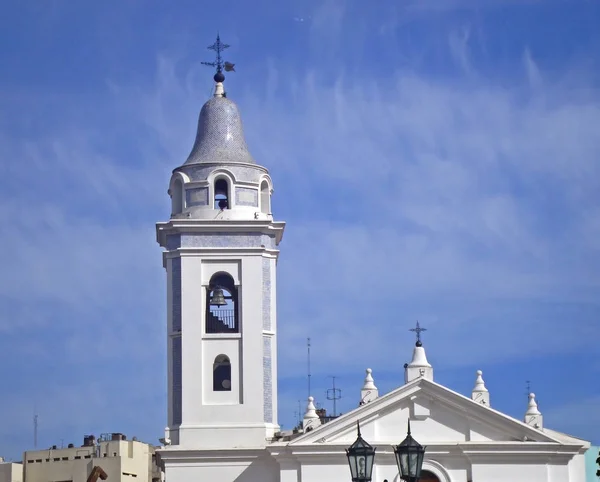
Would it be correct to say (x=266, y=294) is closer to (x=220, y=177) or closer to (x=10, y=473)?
(x=220, y=177)

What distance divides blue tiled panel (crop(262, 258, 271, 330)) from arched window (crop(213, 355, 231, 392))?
1.56 metres

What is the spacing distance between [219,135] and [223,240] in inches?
140

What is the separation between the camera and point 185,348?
159ft

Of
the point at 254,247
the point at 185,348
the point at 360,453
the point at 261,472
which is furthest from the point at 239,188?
the point at 360,453

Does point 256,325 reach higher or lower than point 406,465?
higher

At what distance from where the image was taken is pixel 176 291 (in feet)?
161

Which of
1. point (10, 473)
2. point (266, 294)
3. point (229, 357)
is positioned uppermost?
point (266, 294)

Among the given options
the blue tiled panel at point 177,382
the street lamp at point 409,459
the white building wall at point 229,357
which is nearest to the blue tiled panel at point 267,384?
the white building wall at point 229,357

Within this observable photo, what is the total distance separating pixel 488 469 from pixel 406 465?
2124 cm

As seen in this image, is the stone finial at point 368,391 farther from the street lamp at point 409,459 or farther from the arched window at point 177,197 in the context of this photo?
the street lamp at point 409,459

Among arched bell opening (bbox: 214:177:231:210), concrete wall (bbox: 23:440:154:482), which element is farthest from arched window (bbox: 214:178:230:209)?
concrete wall (bbox: 23:440:154:482)

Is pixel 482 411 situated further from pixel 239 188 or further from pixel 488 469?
Result: pixel 239 188

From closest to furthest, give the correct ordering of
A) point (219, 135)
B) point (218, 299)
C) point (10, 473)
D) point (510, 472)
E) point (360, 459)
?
point (360, 459) < point (510, 472) < point (218, 299) < point (219, 135) < point (10, 473)

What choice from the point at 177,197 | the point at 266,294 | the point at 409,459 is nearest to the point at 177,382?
the point at 266,294
